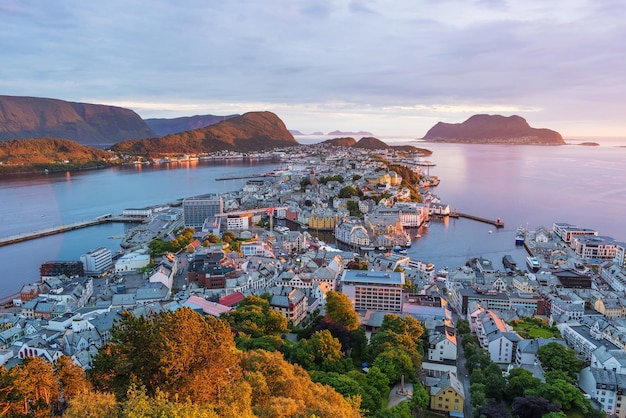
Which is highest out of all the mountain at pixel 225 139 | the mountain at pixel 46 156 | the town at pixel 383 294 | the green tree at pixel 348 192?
the mountain at pixel 225 139

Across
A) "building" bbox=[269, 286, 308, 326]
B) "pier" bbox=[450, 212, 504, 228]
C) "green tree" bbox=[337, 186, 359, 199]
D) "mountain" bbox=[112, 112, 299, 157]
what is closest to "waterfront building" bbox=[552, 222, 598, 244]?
"pier" bbox=[450, 212, 504, 228]

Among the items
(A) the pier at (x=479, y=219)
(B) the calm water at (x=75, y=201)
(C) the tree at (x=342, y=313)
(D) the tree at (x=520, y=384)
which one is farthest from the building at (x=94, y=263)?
(A) the pier at (x=479, y=219)

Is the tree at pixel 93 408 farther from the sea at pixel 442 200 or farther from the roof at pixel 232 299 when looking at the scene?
the sea at pixel 442 200

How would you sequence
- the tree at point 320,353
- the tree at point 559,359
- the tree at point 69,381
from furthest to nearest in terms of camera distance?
1. the tree at point 559,359
2. the tree at point 320,353
3. the tree at point 69,381

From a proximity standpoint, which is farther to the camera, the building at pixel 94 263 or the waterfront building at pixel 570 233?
the waterfront building at pixel 570 233

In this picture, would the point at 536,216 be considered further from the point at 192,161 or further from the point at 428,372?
the point at 192,161

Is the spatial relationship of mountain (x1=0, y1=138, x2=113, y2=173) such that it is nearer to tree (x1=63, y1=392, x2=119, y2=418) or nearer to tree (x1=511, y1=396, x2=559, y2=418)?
tree (x1=63, y1=392, x2=119, y2=418)
